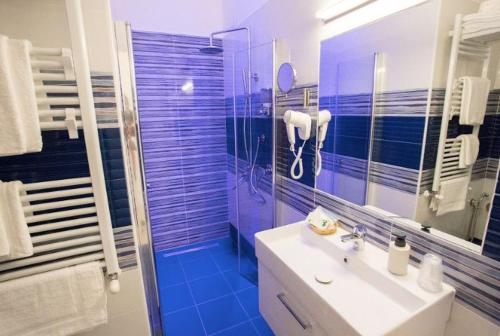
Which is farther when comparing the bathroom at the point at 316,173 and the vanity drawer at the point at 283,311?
the vanity drawer at the point at 283,311

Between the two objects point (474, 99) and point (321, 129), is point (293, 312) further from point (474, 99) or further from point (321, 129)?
point (474, 99)

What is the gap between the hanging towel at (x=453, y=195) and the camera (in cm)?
101

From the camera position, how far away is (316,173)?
1.71 metres

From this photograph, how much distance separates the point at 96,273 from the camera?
1072 mm

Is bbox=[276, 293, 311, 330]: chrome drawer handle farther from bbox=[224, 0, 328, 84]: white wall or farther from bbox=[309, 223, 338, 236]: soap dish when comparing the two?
bbox=[224, 0, 328, 84]: white wall

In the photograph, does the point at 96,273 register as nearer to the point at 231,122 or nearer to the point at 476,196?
the point at 476,196

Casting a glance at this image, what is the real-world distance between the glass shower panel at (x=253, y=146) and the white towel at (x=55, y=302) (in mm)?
1429

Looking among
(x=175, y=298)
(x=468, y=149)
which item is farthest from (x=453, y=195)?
(x=175, y=298)

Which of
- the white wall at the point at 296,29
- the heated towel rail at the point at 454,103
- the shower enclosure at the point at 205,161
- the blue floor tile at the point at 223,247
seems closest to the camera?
the heated towel rail at the point at 454,103

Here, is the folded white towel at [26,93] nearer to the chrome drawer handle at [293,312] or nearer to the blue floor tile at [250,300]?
the chrome drawer handle at [293,312]

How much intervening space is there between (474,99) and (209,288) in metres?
2.31

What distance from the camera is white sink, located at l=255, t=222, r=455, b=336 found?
945 millimetres

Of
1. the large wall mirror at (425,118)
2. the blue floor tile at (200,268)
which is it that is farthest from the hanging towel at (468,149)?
the blue floor tile at (200,268)

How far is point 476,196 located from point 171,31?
2.78 metres
